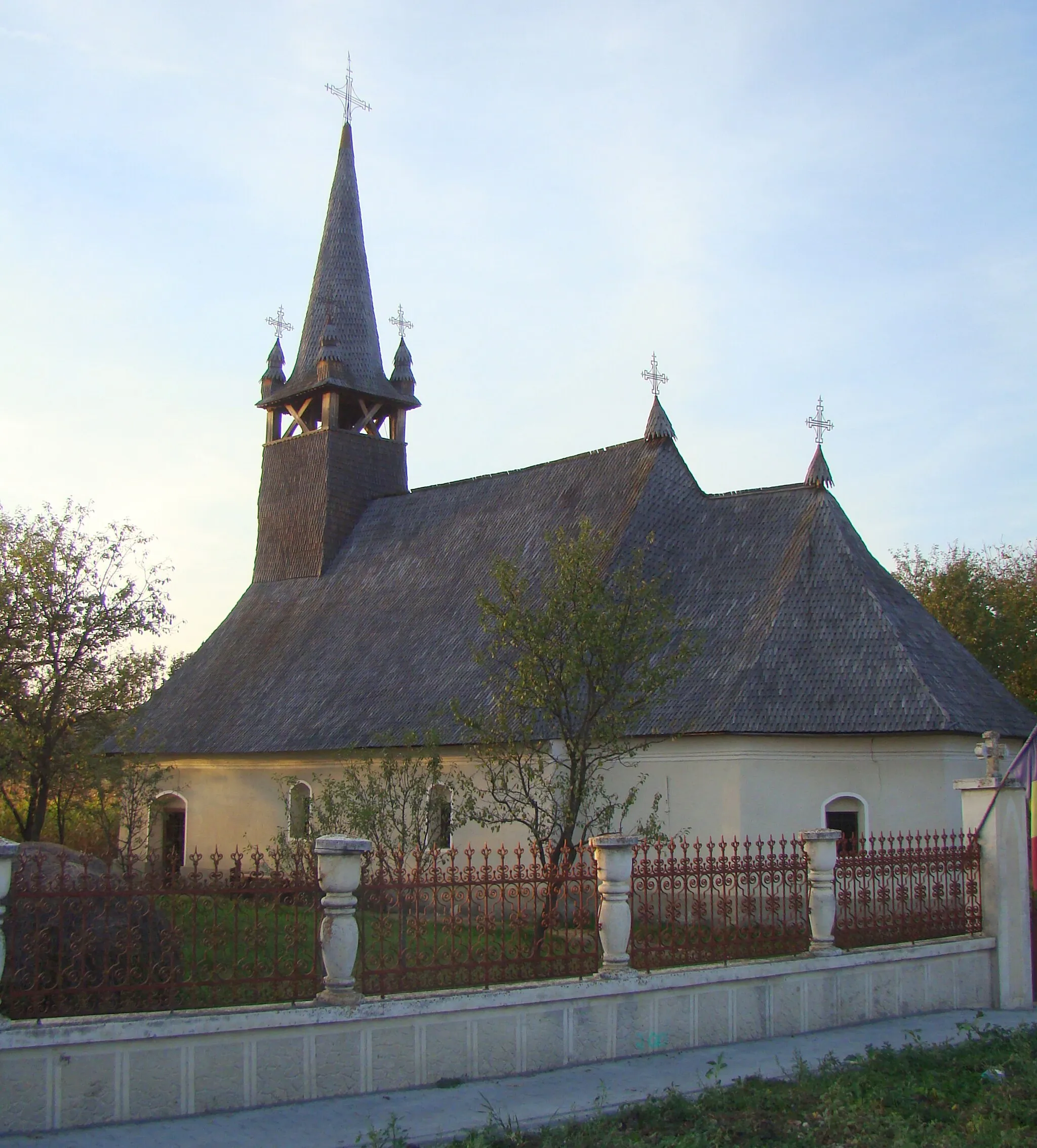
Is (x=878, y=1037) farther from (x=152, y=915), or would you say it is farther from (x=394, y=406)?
(x=394, y=406)

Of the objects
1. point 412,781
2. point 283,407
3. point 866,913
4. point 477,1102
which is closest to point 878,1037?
point 866,913

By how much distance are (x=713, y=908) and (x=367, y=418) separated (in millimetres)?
21146

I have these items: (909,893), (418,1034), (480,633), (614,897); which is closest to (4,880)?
(418,1034)

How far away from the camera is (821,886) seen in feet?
35.0

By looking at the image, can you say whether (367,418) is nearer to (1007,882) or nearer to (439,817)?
(439,817)

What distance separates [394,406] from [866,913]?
69.3ft

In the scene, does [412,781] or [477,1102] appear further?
[412,781]

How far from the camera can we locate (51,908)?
805cm

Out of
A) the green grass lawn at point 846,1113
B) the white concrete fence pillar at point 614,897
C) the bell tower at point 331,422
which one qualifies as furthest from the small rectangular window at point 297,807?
the green grass lawn at point 846,1113

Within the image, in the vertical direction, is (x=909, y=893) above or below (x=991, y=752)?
below

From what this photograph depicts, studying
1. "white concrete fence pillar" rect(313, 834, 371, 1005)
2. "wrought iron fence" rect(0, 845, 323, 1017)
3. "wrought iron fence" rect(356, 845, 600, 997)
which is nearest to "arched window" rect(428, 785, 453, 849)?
"wrought iron fence" rect(356, 845, 600, 997)

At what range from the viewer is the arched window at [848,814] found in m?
17.1

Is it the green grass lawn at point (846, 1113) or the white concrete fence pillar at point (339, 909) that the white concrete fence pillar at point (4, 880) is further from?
the green grass lawn at point (846, 1113)

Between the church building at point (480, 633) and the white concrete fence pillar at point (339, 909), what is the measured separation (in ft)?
21.2
